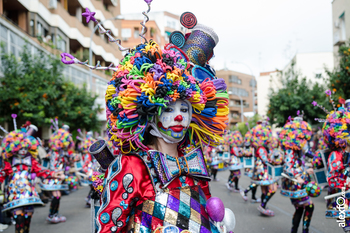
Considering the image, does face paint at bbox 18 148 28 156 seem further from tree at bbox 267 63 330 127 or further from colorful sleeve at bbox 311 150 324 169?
tree at bbox 267 63 330 127

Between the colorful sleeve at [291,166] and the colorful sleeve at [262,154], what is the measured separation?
91.7 inches

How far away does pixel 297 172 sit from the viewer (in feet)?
20.4

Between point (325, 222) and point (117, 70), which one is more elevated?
point (117, 70)

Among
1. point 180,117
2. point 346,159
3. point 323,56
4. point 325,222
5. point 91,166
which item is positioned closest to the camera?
point 180,117

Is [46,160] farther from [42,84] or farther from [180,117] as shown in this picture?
[180,117]

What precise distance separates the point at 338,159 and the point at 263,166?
3.62 m

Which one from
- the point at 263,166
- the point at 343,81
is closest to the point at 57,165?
the point at 263,166

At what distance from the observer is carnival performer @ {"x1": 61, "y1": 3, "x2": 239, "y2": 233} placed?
2773 millimetres

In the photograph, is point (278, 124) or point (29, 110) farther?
point (278, 124)

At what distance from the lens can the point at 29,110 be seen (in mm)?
12273

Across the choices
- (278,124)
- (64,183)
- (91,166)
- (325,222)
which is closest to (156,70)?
(325,222)

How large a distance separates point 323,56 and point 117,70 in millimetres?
40832
